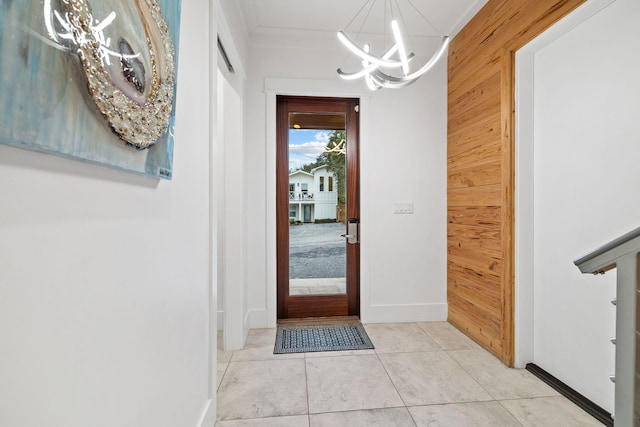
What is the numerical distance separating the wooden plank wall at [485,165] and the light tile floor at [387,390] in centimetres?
33

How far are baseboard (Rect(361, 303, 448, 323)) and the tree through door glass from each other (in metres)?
0.37

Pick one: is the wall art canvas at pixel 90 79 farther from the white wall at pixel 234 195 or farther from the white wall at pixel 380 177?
the white wall at pixel 380 177

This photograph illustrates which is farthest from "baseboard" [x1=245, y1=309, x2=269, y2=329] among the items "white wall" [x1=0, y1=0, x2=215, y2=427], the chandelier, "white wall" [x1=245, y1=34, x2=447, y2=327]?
the chandelier

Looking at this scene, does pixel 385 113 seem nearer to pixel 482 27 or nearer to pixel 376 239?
pixel 482 27

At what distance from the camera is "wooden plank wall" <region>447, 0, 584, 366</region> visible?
82.2 inches

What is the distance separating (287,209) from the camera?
295 centimetres

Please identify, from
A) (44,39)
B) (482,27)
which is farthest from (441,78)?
(44,39)

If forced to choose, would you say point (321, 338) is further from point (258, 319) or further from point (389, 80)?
point (389, 80)

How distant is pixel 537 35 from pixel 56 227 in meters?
2.67

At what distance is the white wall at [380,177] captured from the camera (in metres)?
2.77

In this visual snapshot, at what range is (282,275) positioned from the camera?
2959 mm

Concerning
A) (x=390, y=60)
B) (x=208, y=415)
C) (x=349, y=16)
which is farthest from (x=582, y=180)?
(x=208, y=415)

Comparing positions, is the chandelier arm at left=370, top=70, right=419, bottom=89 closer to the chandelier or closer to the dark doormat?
the chandelier

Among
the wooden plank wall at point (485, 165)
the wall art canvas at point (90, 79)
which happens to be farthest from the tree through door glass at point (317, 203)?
the wall art canvas at point (90, 79)
